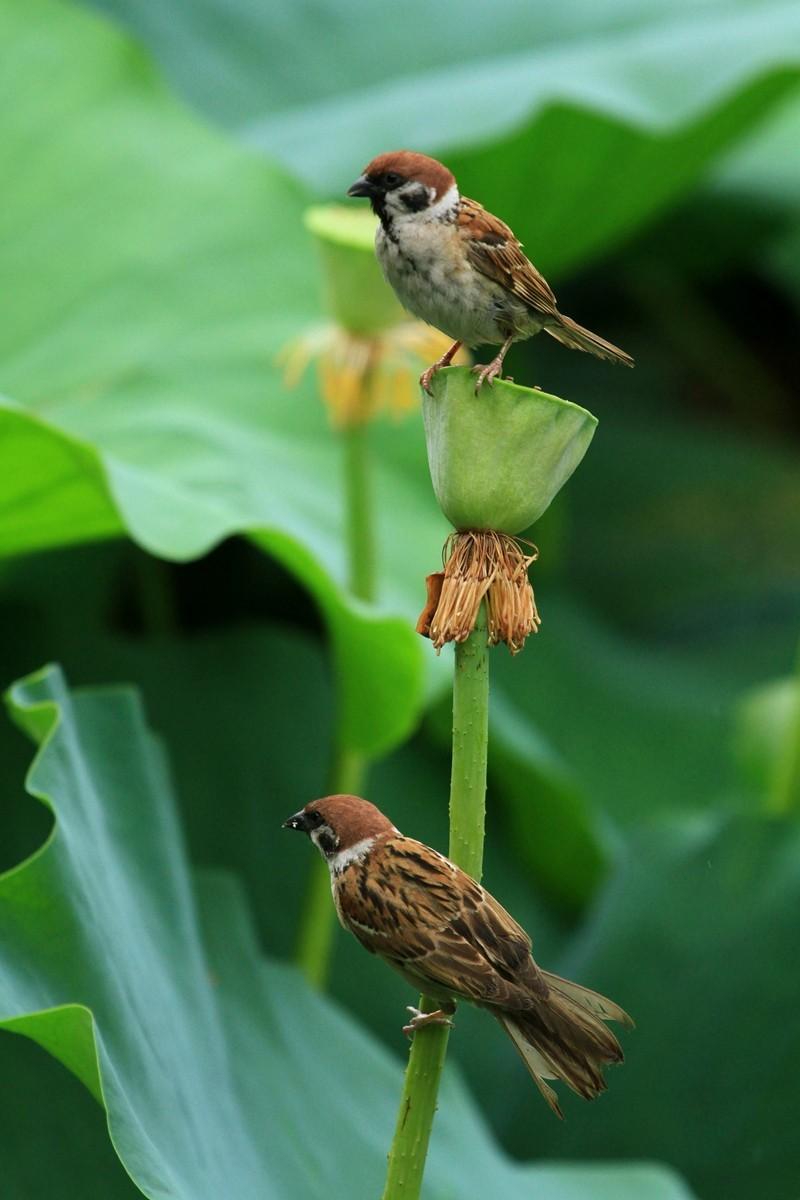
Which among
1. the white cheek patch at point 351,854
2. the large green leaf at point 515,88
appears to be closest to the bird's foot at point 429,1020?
the white cheek patch at point 351,854

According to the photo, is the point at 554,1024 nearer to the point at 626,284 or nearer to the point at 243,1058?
the point at 243,1058

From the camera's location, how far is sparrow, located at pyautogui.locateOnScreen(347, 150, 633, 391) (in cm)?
131

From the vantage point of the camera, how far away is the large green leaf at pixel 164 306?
2.31m

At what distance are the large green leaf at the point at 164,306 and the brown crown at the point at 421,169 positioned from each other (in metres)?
0.76

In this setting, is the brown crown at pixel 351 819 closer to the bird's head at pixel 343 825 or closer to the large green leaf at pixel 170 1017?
the bird's head at pixel 343 825

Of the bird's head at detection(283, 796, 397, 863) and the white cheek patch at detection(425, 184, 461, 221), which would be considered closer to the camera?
the bird's head at detection(283, 796, 397, 863)

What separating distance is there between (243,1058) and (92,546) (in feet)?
4.59

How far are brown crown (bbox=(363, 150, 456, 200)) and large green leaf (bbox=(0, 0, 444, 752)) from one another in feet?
2.48

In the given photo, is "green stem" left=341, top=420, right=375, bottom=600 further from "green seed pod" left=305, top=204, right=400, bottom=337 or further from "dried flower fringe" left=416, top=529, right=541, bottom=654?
"dried flower fringe" left=416, top=529, right=541, bottom=654

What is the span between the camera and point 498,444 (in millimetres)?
1079

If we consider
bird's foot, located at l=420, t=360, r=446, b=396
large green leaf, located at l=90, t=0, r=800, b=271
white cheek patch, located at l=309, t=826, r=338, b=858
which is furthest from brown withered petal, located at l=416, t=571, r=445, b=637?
large green leaf, located at l=90, t=0, r=800, b=271

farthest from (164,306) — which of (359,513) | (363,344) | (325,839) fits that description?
(325,839)

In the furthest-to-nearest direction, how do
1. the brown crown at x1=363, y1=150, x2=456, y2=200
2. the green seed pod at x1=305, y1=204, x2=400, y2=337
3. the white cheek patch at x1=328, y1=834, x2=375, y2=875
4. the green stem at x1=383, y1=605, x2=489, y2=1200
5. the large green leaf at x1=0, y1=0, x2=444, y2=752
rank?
the large green leaf at x1=0, y1=0, x2=444, y2=752, the green seed pod at x1=305, y1=204, x2=400, y2=337, the brown crown at x1=363, y1=150, x2=456, y2=200, the white cheek patch at x1=328, y1=834, x2=375, y2=875, the green stem at x1=383, y1=605, x2=489, y2=1200

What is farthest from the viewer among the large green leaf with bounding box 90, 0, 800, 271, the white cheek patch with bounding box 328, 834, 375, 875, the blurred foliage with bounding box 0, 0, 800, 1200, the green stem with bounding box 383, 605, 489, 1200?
the large green leaf with bounding box 90, 0, 800, 271
